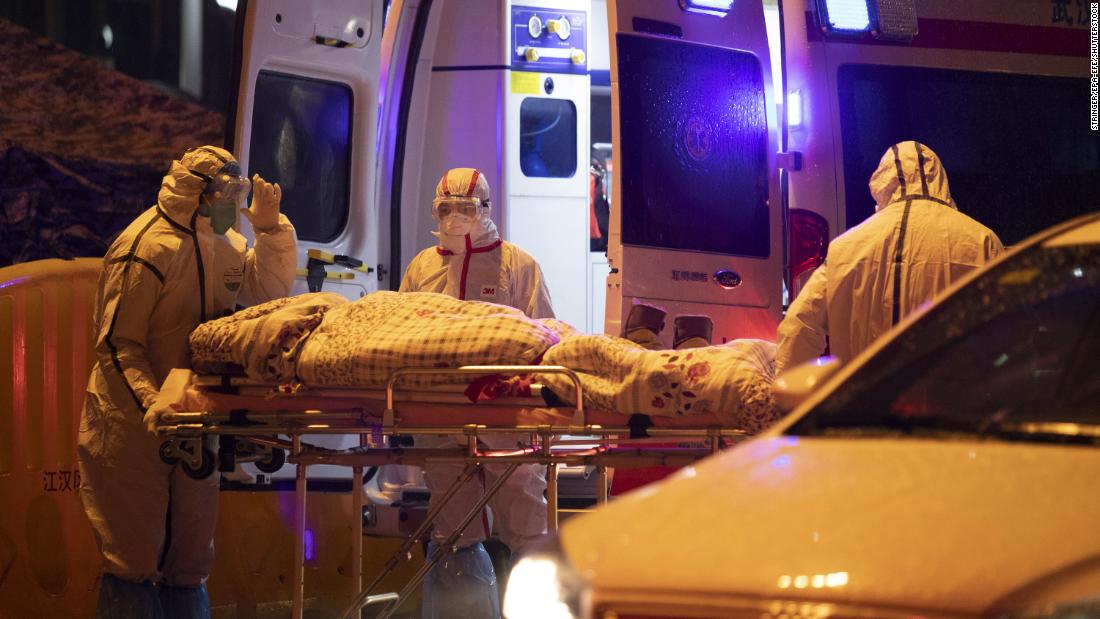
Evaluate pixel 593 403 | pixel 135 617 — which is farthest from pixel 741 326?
pixel 135 617

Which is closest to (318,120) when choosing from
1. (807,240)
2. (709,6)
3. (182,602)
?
(709,6)

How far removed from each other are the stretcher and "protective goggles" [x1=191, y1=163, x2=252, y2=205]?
0.98 metres

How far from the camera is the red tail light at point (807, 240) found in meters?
6.03

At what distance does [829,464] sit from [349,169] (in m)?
5.28

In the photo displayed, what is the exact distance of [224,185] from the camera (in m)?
5.40

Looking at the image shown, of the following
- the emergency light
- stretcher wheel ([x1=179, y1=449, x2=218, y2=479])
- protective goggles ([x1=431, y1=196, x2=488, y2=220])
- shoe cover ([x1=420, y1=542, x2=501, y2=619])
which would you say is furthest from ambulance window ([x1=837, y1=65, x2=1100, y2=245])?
stretcher wheel ([x1=179, y1=449, x2=218, y2=479])

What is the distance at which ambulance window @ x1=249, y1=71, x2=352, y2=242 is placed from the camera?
6.71m

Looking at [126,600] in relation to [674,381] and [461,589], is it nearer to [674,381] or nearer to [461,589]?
[461,589]

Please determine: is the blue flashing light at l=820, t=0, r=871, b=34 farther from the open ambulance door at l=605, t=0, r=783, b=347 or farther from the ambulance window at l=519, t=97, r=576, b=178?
the ambulance window at l=519, t=97, r=576, b=178

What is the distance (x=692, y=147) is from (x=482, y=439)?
1601mm

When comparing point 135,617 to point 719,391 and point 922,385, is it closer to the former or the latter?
point 719,391

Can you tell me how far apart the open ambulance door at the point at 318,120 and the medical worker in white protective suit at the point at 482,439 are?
498 millimetres

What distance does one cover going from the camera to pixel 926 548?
6.41 feet

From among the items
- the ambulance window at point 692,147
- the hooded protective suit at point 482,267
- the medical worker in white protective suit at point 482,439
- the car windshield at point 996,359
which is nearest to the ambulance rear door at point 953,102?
the ambulance window at point 692,147
